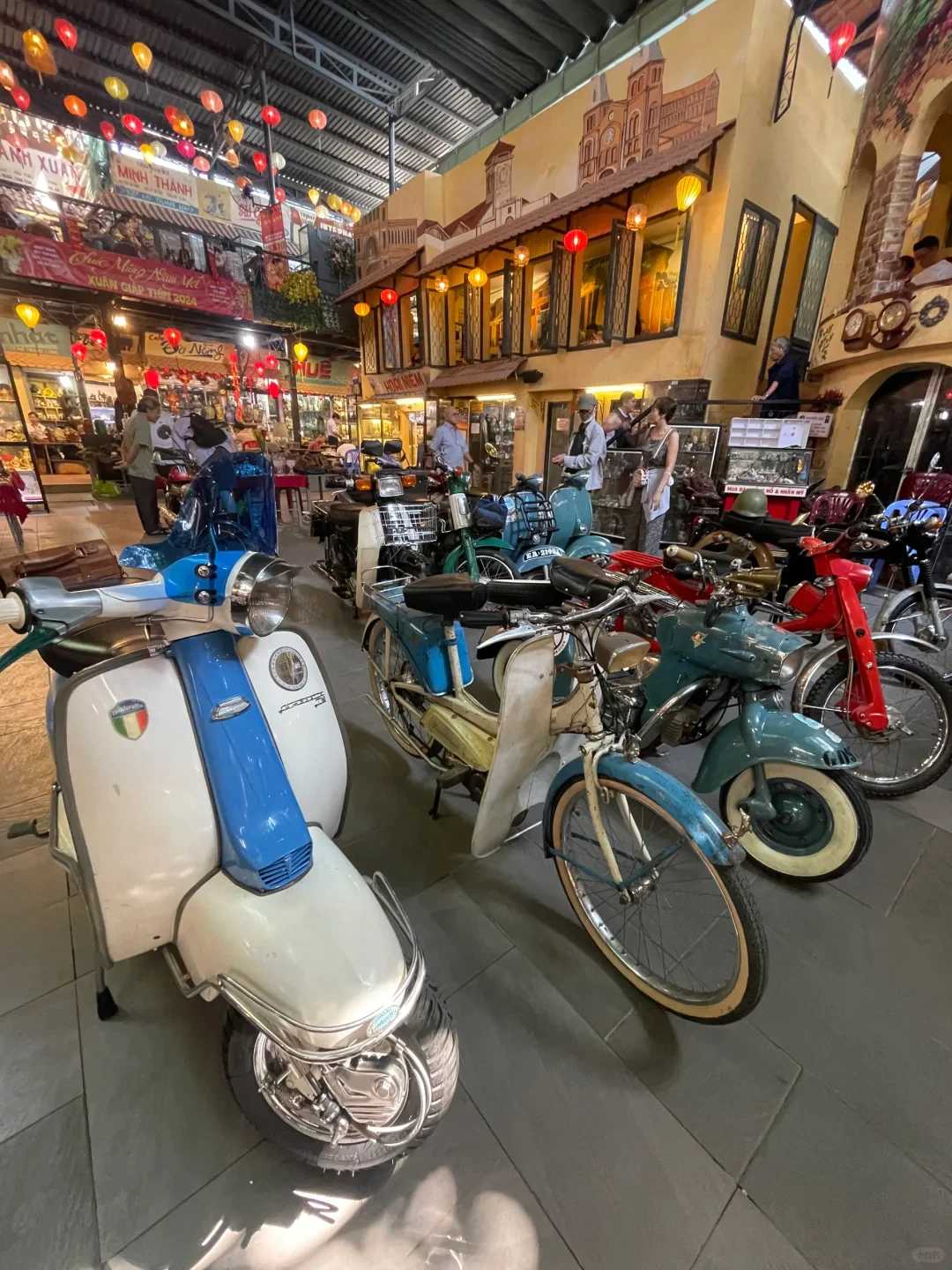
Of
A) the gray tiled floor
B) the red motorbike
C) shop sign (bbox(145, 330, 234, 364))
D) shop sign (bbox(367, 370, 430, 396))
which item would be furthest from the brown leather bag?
shop sign (bbox(145, 330, 234, 364))

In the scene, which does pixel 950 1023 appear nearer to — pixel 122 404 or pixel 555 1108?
pixel 555 1108

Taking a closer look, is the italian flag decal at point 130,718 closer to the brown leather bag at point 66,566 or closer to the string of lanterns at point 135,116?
the brown leather bag at point 66,566

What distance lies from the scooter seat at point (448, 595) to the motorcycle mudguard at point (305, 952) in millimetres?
810

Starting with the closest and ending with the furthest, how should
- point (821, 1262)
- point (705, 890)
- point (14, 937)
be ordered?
point (821, 1262), point (14, 937), point (705, 890)

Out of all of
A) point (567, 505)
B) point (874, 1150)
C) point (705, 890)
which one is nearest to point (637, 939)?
point (705, 890)

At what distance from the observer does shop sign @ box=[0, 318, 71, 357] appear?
11.7m

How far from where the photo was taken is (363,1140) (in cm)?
96

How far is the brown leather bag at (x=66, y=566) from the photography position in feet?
5.55

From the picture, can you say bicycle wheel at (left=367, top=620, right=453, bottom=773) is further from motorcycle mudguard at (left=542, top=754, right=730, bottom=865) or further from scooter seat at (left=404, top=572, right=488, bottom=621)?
motorcycle mudguard at (left=542, top=754, right=730, bottom=865)

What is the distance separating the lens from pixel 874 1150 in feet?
3.67

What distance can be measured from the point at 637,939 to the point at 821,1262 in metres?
0.71

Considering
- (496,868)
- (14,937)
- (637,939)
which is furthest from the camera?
(496,868)

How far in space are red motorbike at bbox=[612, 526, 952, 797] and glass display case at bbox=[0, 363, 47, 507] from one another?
850cm

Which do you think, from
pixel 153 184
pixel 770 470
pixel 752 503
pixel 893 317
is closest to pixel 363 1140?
pixel 752 503
